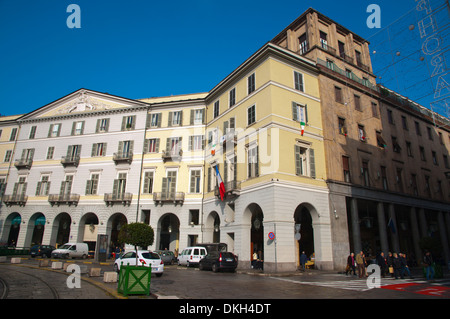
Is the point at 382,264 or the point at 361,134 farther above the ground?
the point at 361,134

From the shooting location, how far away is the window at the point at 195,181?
32.8 meters

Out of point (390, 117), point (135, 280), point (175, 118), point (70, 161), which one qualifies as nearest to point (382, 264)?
point (135, 280)

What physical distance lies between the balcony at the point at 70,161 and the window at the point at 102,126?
13.8ft

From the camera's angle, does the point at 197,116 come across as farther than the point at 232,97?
Yes

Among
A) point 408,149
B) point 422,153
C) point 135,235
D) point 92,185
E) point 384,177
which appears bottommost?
point 135,235

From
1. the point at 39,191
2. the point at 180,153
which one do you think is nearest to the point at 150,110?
the point at 180,153

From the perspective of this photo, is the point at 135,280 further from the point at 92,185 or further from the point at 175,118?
the point at 92,185

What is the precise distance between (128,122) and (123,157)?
4.80 metres

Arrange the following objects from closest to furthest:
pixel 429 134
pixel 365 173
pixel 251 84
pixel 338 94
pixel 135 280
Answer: pixel 135 280
pixel 251 84
pixel 365 173
pixel 338 94
pixel 429 134

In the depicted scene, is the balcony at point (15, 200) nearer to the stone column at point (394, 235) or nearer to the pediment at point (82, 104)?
the pediment at point (82, 104)

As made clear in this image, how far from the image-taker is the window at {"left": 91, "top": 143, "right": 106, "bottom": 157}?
3649 centimetres

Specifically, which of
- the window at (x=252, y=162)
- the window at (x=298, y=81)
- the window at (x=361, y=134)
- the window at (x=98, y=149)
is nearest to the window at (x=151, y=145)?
the window at (x=98, y=149)

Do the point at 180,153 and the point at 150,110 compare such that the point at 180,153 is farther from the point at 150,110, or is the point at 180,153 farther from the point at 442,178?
the point at 442,178

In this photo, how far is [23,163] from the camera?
38531 millimetres
